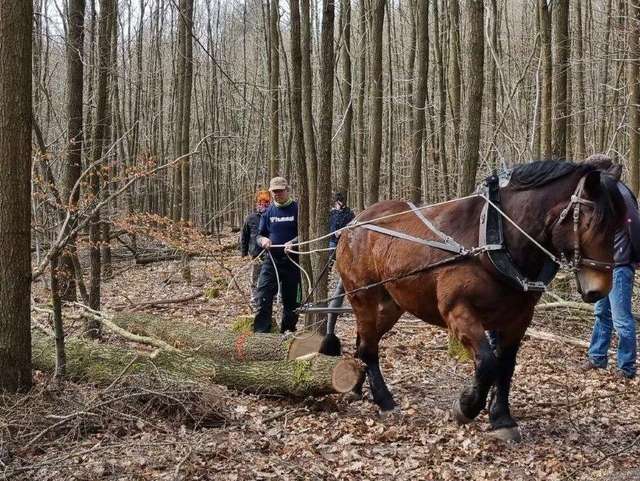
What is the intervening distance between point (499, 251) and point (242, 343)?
11.6ft

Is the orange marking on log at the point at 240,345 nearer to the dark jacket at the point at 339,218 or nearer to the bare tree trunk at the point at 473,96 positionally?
the bare tree trunk at the point at 473,96

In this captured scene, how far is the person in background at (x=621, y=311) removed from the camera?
6.05 meters

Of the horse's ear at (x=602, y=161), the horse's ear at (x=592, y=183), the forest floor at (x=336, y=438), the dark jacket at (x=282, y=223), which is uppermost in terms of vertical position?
the horse's ear at (x=602, y=161)

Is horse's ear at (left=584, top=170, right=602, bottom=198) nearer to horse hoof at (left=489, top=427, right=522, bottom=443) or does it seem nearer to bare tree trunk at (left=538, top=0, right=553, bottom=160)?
horse hoof at (left=489, top=427, right=522, bottom=443)

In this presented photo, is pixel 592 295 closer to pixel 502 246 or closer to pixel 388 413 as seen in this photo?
pixel 502 246

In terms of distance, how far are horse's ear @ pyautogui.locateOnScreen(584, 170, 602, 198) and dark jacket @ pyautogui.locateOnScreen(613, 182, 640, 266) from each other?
1.55 meters

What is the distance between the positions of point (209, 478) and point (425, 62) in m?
11.9

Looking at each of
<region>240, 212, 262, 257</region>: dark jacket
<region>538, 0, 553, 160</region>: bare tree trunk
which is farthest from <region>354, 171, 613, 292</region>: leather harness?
<region>240, 212, 262, 257</region>: dark jacket

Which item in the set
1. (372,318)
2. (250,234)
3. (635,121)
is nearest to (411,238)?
(372,318)

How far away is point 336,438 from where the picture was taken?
506 cm

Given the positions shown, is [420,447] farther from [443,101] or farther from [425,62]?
[443,101]

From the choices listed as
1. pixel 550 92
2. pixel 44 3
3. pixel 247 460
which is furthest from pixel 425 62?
pixel 44 3

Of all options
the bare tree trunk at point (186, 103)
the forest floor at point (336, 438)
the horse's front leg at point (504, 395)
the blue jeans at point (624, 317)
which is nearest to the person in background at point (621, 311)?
the blue jeans at point (624, 317)

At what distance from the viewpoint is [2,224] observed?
15.8 ft
